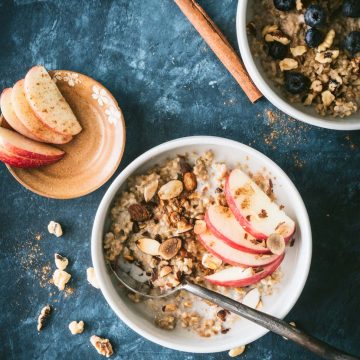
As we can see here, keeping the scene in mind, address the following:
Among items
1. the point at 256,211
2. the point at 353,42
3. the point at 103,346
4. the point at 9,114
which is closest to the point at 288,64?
the point at 353,42

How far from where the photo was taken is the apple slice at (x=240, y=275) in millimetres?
1228

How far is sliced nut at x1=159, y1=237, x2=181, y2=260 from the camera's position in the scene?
127 cm

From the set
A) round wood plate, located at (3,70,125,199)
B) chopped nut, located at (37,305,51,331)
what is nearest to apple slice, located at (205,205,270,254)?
round wood plate, located at (3,70,125,199)

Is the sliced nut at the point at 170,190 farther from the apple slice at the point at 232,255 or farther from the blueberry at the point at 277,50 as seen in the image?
the blueberry at the point at 277,50

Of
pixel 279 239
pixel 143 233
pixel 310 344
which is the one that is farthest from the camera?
pixel 143 233

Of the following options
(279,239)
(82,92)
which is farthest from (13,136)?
(279,239)

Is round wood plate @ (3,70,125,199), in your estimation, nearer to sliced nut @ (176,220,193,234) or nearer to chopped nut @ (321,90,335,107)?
sliced nut @ (176,220,193,234)

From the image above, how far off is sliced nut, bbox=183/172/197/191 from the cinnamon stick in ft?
0.76

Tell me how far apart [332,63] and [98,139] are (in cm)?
58

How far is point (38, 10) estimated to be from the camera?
1.37 metres

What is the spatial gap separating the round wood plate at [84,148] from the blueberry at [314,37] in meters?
0.46

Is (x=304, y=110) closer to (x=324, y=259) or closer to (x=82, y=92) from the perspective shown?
(x=324, y=259)

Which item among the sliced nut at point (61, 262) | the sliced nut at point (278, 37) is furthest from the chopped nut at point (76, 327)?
the sliced nut at point (278, 37)

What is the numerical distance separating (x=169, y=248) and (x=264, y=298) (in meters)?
0.26
